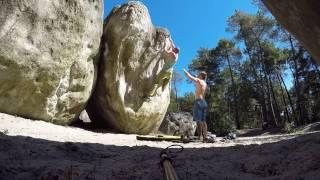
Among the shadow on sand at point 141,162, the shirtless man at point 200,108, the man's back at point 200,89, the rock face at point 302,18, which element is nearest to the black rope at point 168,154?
the shadow on sand at point 141,162

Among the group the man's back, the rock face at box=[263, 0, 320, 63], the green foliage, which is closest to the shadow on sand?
the rock face at box=[263, 0, 320, 63]

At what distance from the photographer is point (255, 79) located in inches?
1415

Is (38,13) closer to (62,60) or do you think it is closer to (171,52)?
(62,60)

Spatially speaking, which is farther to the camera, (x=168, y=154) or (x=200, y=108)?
(x=200, y=108)

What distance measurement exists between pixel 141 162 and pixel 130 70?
25.4 feet

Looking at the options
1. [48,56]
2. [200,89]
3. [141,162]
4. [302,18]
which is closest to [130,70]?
[200,89]

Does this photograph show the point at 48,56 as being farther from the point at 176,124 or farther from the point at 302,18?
the point at 176,124

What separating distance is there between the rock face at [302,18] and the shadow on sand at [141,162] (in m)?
1.50

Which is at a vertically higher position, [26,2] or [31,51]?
[26,2]

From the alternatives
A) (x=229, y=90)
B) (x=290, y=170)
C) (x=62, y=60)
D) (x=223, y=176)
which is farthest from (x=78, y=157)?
(x=229, y=90)

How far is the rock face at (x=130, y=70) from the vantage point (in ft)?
40.6

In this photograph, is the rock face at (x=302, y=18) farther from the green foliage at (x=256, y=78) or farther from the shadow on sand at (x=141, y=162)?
the green foliage at (x=256, y=78)

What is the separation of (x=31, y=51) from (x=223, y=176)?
668 centimetres

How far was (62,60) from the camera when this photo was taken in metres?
10.3
